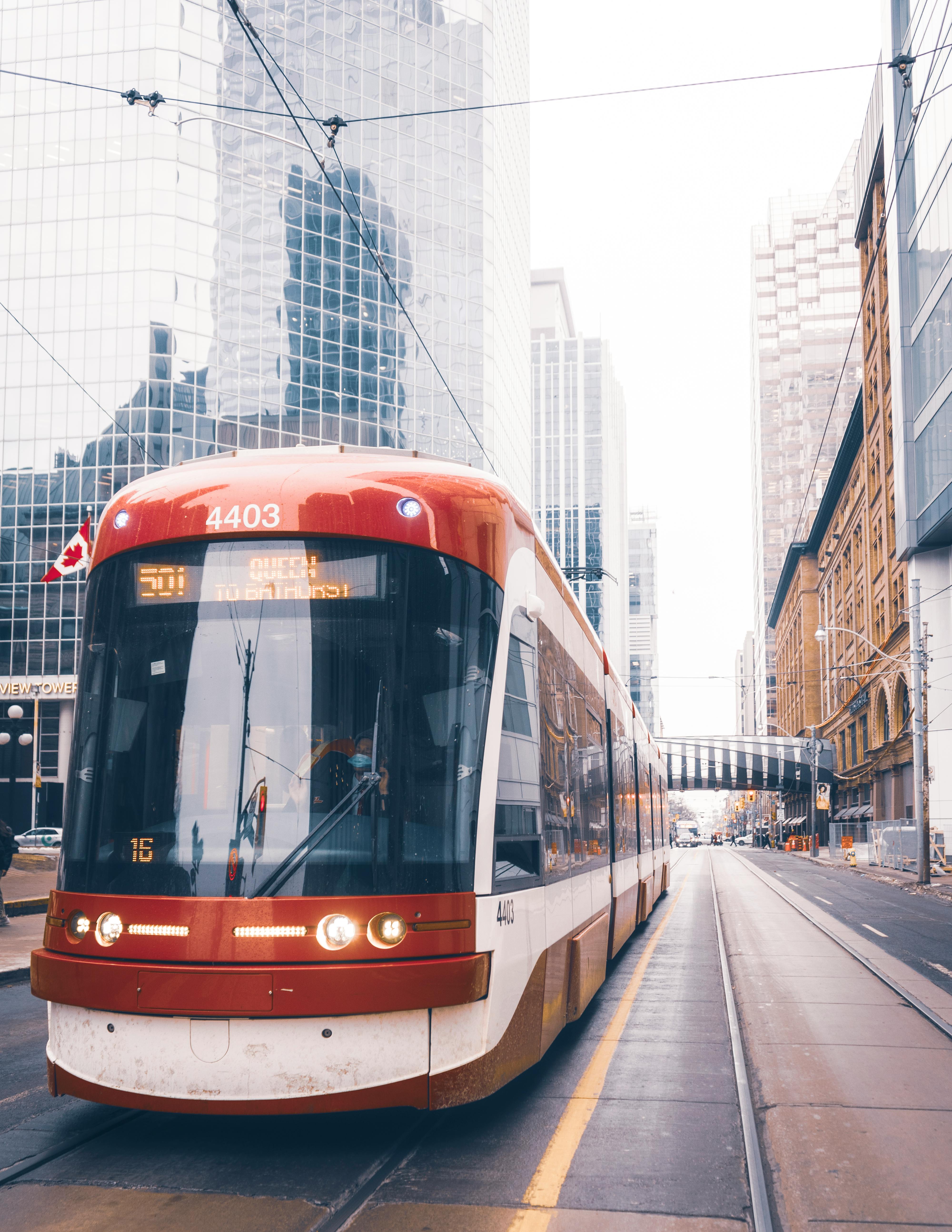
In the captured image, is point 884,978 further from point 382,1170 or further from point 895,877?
point 895,877

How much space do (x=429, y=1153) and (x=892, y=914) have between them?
61.1ft

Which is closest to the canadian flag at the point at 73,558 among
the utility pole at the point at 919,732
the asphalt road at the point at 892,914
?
the asphalt road at the point at 892,914

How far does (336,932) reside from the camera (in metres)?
5.10

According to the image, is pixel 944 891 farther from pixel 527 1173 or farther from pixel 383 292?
pixel 383 292

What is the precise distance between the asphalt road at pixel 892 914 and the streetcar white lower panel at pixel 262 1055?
8083 mm

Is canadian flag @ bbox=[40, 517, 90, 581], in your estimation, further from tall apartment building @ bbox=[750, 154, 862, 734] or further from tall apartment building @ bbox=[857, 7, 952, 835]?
tall apartment building @ bbox=[750, 154, 862, 734]

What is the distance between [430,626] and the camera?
18.4 feet

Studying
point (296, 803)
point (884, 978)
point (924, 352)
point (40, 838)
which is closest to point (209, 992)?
point (296, 803)

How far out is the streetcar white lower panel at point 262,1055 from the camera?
196 inches

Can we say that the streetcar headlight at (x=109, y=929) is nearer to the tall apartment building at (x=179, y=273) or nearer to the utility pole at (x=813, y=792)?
the tall apartment building at (x=179, y=273)

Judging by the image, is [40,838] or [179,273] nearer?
[40,838]

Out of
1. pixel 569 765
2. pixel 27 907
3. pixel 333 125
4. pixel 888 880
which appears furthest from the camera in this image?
pixel 888 880

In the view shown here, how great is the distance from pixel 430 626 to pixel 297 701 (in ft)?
2.39

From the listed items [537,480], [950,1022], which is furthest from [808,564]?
[537,480]
